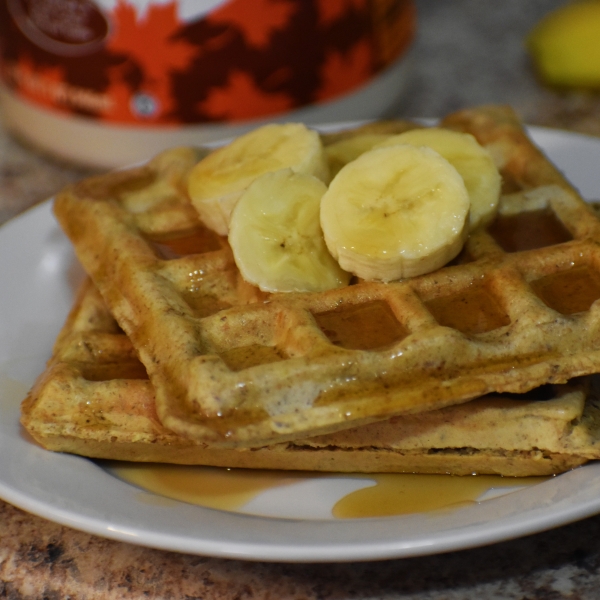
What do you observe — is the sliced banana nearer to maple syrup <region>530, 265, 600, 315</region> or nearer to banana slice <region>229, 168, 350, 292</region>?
banana slice <region>229, 168, 350, 292</region>

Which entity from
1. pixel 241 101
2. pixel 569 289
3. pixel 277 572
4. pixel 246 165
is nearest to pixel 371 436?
pixel 277 572

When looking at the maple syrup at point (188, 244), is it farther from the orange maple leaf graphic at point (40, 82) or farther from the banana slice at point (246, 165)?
the orange maple leaf graphic at point (40, 82)

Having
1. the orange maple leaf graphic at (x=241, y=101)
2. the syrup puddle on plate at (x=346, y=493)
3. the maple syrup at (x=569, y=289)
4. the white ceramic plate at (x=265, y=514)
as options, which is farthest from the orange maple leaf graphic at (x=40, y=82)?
the maple syrup at (x=569, y=289)

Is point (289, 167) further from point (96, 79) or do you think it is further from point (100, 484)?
point (96, 79)

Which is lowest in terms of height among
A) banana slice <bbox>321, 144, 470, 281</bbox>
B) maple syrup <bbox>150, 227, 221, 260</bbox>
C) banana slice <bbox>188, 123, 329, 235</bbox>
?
maple syrup <bbox>150, 227, 221, 260</bbox>

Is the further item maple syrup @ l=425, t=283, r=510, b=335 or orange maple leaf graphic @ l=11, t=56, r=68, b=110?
orange maple leaf graphic @ l=11, t=56, r=68, b=110

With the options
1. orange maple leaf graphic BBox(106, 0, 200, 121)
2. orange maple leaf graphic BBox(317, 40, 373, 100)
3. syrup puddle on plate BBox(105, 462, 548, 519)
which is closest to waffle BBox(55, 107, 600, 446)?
syrup puddle on plate BBox(105, 462, 548, 519)

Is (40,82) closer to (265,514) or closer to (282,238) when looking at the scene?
(282,238)
